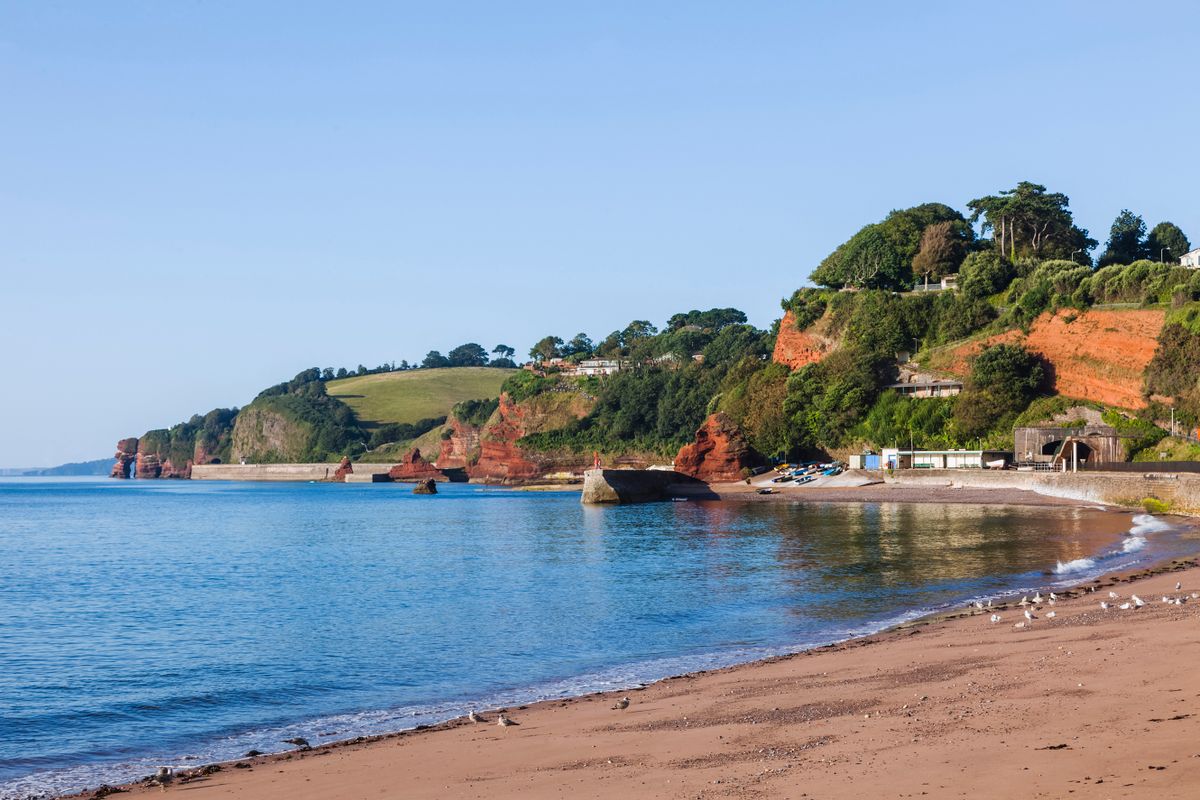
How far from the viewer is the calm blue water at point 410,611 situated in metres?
17.5

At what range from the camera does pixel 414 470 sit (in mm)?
181375

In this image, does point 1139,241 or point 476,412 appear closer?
point 1139,241

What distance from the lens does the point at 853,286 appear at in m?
120

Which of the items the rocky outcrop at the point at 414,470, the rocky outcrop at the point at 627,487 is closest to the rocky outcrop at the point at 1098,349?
the rocky outcrop at the point at 627,487

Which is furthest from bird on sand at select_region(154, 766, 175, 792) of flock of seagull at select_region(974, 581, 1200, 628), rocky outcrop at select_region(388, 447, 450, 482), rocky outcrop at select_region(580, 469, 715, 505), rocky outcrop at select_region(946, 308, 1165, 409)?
rocky outcrop at select_region(388, 447, 450, 482)

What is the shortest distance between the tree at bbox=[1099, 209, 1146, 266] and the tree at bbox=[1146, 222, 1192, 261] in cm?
95

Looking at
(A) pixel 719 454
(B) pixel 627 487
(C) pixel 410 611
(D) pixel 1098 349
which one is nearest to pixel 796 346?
(A) pixel 719 454

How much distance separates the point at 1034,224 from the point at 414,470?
354 ft

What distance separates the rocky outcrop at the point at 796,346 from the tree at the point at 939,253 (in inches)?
512

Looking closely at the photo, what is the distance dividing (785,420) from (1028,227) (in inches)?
1429

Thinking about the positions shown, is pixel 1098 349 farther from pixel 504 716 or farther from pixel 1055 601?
pixel 504 716

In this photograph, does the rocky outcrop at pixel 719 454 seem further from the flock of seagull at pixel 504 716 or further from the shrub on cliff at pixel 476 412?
the flock of seagull at pixel 504 716

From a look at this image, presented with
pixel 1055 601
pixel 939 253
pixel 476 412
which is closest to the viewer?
pixel 1055 601

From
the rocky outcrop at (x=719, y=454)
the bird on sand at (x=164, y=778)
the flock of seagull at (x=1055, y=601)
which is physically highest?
the rocky outcrop at (x=719, y=454)
